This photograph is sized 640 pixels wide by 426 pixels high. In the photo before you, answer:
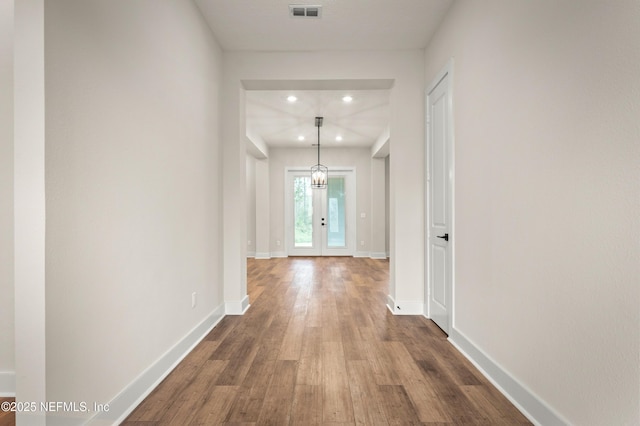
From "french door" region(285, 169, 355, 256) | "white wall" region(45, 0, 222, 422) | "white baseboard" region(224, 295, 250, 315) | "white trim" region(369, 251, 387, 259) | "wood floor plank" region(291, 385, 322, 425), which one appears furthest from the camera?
"french door" region(285, 169, 355, 256)

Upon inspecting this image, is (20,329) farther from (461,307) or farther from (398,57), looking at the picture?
(398,57)

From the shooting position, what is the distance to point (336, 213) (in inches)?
366

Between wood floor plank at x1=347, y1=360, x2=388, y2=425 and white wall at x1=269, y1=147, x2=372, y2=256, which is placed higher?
white wall at x1=269, y1=147, x2=372, y2=256

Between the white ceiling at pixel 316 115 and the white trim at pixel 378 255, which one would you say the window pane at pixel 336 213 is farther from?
the white ceiling at pixel 316 115

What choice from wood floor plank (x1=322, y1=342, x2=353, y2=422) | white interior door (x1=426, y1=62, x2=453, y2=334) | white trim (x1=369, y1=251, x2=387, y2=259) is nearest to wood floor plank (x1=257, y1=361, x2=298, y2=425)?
wood floor plank (x1=322, y1=342, x2=353, y2=422)

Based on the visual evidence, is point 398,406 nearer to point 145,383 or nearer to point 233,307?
point 145,383

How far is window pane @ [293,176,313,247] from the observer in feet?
30.2

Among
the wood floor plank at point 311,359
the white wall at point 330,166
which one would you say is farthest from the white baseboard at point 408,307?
the white wall at point 330,166

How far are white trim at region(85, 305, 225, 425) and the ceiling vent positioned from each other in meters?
2.83

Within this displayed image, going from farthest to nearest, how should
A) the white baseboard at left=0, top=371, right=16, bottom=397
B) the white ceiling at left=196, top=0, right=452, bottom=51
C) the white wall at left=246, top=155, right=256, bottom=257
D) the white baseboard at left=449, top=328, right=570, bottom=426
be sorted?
the white wall at left=246, top=155, right=256, bottom=257
the white ceiling at left=196, top=0, right=452, bottom=51
the white baseboard at left=0, top=371, right=16, bottom=397
the white baseboard at left=449, top=328, right=570, bottom=426

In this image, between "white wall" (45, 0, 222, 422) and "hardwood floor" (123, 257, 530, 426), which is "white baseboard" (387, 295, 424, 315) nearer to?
"hardwood floor" (123, 257, 530, 426)

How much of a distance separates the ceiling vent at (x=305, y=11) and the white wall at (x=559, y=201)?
1295 millimetres

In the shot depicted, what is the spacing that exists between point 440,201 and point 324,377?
1.91 metres

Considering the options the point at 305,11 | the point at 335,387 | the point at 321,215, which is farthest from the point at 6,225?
the point at 321,215
